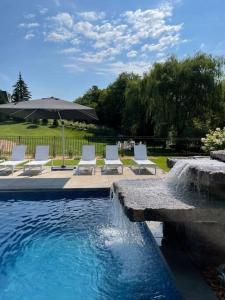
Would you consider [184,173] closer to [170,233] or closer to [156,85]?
[170,233]

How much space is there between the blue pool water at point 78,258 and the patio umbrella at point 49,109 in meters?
4.31

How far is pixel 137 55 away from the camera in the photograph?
2114 centimetres

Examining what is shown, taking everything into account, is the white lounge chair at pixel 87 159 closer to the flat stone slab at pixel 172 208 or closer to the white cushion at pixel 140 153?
the white cushion at pixel 140 153

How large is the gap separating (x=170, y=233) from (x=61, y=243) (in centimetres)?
196

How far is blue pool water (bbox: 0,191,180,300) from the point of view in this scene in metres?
4.47

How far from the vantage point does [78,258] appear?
5.48 m

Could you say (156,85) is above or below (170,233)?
above

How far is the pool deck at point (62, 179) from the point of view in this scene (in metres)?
9.80

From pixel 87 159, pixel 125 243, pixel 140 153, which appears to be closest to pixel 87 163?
pixel 87 159

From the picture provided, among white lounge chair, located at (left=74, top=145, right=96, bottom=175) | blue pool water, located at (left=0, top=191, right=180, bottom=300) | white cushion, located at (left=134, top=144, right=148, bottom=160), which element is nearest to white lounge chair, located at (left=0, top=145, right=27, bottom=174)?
white lounge chair, located at (left=74, top=145, right=96, bottom=175)

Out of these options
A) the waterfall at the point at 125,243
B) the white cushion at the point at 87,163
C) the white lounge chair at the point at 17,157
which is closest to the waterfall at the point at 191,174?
the waterfall at the point at 125,243

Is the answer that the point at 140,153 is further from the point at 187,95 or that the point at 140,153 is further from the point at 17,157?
the point at 187,95

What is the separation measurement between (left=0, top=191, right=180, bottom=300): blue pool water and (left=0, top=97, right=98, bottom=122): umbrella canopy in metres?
4.31

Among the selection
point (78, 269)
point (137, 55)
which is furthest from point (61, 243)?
point (137, 55)
